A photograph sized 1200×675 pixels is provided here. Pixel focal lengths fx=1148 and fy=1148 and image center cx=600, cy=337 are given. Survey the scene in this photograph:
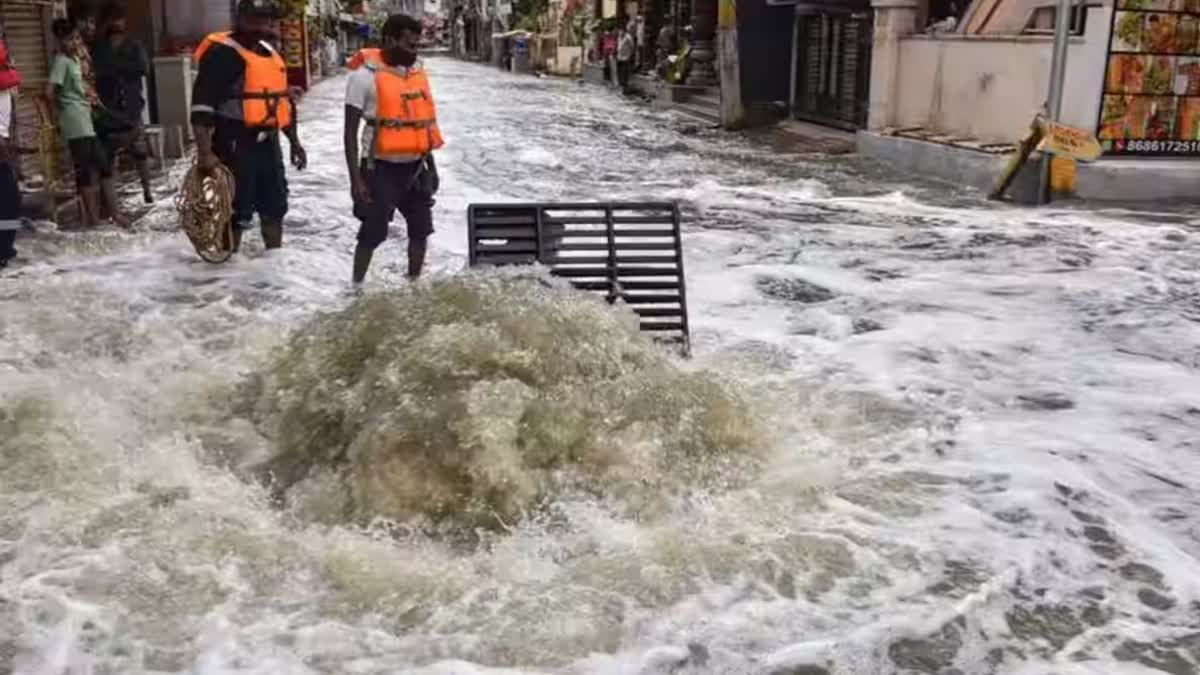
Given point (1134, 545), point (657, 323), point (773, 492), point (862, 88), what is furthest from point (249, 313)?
point (862, 88)

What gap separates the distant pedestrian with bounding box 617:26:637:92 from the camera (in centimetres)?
3259

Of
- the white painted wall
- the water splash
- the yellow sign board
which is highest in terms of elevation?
the white painted wall

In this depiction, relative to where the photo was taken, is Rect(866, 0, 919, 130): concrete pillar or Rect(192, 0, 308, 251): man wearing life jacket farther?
Rect(866, 0, 919, 130): concrete pillar

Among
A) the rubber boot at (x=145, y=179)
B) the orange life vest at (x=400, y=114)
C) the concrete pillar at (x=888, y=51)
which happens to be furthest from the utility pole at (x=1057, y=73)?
the rubber boot at (x=145, y=179)

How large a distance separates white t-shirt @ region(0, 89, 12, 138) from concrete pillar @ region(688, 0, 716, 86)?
784 inches

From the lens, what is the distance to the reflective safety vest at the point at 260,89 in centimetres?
760

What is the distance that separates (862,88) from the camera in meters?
18.2

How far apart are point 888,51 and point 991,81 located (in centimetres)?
218

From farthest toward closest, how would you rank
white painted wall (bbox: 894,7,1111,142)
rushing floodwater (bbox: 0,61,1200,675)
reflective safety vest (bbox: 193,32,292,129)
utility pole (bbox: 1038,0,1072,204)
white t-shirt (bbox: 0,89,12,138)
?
white painted wall (bbox: 894,7,1111,142)
utility pole (bbox: 1038,0,1072,204)
reflective safety vest (bbox: 193,32,292,129)
white t-shirt (bbox: 0,89,12,138)
rushing floodwater (bbox: 0,61,1200,675)

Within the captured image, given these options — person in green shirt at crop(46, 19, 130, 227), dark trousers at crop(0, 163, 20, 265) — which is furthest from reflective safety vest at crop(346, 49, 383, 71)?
person in green shirt at crop(46, 19, 130, 227)

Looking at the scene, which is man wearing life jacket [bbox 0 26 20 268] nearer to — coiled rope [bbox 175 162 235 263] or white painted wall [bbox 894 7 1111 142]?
coiled rope [bbox 175 162 235 263]

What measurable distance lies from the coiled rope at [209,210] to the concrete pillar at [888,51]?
10.4m

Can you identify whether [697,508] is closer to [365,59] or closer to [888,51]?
[365,59]

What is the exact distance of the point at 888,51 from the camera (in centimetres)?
1569
